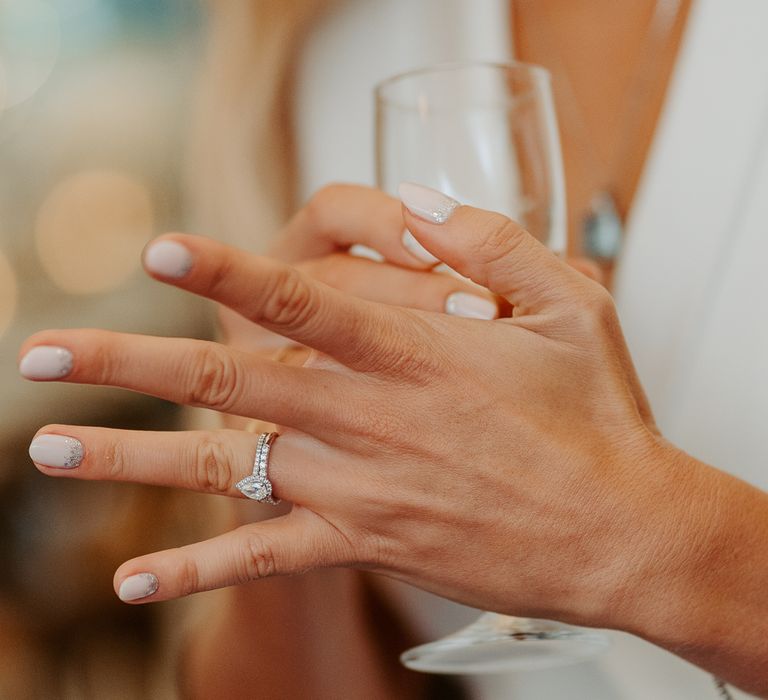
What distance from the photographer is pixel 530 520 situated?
1.47 feet

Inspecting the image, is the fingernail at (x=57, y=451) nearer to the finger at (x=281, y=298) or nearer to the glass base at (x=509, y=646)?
the finger at (x=281, y=298)

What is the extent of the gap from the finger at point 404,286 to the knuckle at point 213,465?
0.17 m

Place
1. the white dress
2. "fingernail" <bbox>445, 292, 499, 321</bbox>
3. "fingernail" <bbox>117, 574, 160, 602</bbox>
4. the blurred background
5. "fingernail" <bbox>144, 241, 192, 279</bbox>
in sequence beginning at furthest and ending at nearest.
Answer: the blurred background → the white dress → "fingernail" <bbox>445, 292, 499, 321</bbox> → "fingernail" <bbox>117, 574, 160, 602</bbox> → "fingernail" <bbox>144, 241, 192, 279</bbox>

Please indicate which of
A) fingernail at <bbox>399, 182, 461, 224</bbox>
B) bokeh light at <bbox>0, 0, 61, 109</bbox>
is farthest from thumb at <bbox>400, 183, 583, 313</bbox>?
bokeh light at <bbox>0, 0, 61, 109</bbox>

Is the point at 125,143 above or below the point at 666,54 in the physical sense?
below

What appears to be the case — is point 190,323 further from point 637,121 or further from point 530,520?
point 530,520

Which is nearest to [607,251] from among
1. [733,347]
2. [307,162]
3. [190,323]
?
[733,347]

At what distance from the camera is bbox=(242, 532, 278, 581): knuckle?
17.5 inches

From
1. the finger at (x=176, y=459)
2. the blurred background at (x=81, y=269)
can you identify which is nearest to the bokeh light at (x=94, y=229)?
the blurred background at (x=81, y=269)

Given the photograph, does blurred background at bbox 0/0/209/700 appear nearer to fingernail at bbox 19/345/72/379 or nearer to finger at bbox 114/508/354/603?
finger at bbox 114/508/354/603

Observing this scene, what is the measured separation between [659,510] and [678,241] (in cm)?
44

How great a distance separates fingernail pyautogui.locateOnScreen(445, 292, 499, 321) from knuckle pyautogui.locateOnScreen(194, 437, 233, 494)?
0.55ft

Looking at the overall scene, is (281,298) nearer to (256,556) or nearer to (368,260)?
(256,556)

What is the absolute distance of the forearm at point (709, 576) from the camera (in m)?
0.47
